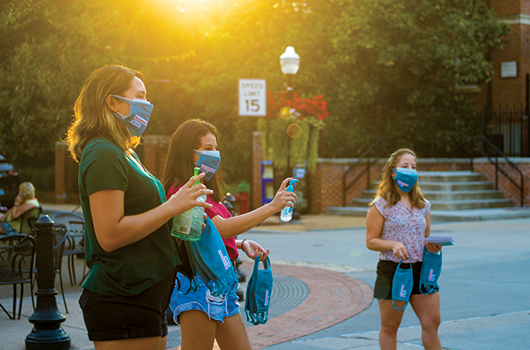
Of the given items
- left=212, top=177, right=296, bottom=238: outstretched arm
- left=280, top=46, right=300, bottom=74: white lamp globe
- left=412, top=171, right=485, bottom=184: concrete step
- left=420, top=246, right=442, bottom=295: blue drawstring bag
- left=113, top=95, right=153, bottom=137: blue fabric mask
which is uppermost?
left=280, top=46, right=300, bottom=74: white lamp globe

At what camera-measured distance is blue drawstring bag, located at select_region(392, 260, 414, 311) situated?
13.2 feet

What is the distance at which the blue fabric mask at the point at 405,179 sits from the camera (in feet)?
14.0

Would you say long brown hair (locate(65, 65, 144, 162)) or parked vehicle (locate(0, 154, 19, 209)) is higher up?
long brown hair (locate(65, 65, 144, 162))

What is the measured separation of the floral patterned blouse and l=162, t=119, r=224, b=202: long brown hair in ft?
5.07

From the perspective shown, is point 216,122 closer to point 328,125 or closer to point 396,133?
point 328,125

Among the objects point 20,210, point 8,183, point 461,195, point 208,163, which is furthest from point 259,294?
point 461,195

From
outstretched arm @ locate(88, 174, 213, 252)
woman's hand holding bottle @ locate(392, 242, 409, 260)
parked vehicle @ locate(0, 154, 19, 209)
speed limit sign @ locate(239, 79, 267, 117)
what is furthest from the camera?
speed limit sign @ locate(239, 79, 267, 117)

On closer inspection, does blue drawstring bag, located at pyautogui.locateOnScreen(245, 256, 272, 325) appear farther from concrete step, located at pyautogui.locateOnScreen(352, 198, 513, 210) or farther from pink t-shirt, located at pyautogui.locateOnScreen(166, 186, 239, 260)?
concrete step, located at pyautogui.locateOnScreen(352, 198, 513, 210)

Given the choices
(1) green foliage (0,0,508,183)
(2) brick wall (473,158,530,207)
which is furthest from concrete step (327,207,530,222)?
(1) green foliage (0,0,508,183)


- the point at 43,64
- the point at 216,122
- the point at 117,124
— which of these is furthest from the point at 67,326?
the point at 216,122

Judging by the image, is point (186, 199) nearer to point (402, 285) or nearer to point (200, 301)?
point (200, 301)

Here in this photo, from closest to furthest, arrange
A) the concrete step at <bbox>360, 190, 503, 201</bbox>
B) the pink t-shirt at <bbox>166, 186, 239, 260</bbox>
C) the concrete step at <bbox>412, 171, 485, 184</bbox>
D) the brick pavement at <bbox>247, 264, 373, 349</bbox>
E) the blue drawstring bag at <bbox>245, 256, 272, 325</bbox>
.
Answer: the pink t-shirt at <bbox>166, 186, 239, 260</bbox> < the blue drawstring bag at <bbox>245, 256, 272, 325</bbox> < the brick pavement at <bbox>247, 264, 373, 349</bbox> < the concrete step at <bbox>360, 190, 503, 201</bbox> < the concrete step at <bbox>412, 171, 485, 184</bbox>

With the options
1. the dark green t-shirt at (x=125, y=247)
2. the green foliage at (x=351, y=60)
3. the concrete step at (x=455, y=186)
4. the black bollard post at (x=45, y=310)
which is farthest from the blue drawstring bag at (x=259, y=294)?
the concrete step at (x=455, y=186)

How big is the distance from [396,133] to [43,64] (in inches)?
690
